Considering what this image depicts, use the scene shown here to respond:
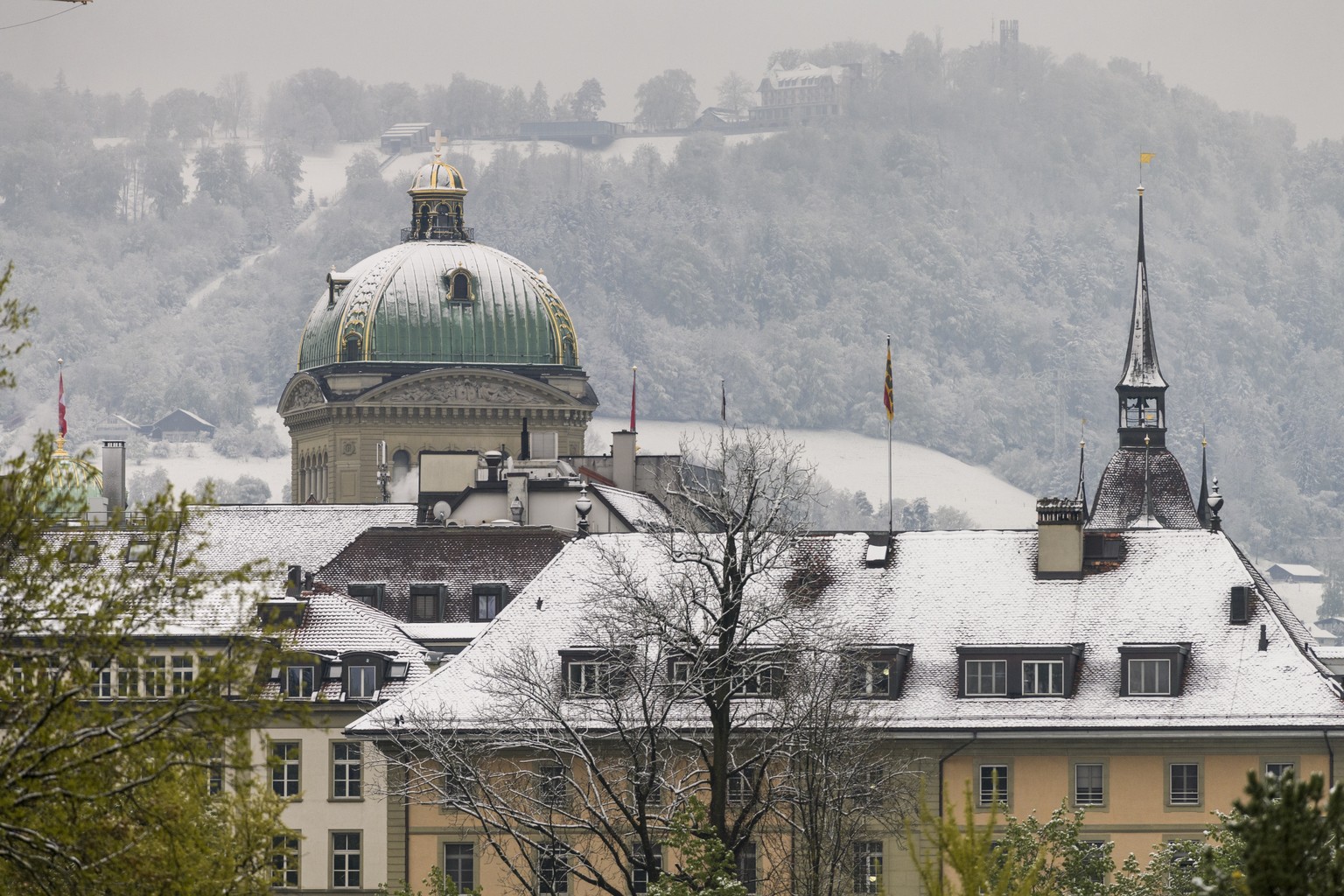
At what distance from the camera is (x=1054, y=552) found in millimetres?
96188

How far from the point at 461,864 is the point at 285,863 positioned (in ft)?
83.5

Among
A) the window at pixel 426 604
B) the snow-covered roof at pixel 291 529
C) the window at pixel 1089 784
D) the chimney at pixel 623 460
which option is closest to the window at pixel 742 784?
the window at pixel 1089 784

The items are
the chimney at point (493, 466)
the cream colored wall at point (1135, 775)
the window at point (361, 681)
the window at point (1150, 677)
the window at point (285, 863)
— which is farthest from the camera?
the chimney at point (493, 466)

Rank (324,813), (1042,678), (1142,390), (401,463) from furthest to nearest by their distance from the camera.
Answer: (1142,390) → (401,463) → (324,813) → (1042,678)

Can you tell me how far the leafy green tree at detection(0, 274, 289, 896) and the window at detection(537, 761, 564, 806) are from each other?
33.4 metres

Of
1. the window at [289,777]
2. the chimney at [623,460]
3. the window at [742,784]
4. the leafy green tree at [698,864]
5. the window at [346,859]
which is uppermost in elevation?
the chimney at [623,460]

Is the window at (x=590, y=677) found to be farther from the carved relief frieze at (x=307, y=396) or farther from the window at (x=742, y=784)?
the carved relief frieze at (x=307, y=396)

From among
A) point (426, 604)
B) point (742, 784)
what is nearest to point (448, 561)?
point (426, 604)

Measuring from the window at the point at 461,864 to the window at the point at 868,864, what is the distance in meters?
9.44

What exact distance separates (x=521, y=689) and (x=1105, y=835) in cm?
1654

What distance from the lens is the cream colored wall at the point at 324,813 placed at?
95.7 m

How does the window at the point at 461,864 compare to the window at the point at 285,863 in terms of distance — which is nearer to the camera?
the window at the point at 285,863

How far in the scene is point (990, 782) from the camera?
90.6m

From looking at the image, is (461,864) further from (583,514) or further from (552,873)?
(583,514)
